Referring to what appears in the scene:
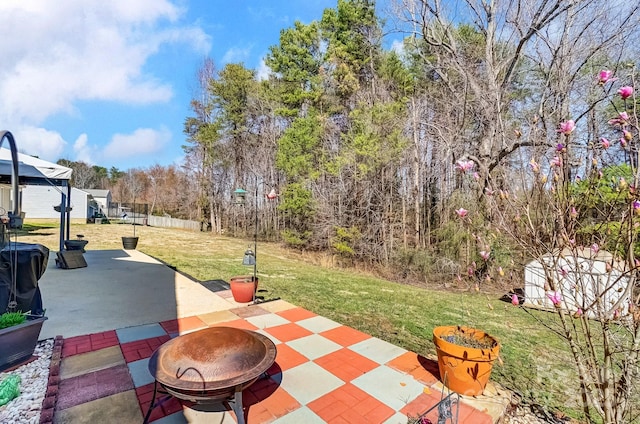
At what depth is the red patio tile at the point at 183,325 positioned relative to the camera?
11.5 feet

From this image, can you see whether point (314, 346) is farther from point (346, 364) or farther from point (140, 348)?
point (140, 348)

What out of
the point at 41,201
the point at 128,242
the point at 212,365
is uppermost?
the point at 41,201

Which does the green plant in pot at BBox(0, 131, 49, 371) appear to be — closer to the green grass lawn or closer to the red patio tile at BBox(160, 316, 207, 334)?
the red patio tile at BBox(160, 316, 207, 334)

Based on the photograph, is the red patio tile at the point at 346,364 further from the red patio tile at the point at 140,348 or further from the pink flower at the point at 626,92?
the pink flower at the point at 626,92

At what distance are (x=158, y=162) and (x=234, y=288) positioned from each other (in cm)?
3521

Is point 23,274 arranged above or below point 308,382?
above

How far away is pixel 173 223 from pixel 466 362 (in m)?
24.4

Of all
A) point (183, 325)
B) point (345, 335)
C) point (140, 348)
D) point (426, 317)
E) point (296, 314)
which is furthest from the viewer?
point (426, 317)

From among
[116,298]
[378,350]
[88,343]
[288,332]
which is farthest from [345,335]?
[116,298]

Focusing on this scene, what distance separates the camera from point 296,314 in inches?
164

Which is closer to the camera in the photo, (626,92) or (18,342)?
(626,92)

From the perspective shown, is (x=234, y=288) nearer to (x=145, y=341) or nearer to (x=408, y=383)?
(x=145, y=341)

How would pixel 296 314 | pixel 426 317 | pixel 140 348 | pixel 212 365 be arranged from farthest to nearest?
pixel 426 317
pixel 296 314
pixel 140 348
pixel 212 365

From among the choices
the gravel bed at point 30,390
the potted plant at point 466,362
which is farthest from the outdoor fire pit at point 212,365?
the potted plant at point 466,362
